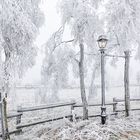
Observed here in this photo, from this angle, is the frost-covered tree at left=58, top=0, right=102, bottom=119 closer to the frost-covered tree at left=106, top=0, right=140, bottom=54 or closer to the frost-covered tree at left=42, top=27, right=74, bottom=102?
the frost-covered tree at left=106, top=0, right=140, bottom=54

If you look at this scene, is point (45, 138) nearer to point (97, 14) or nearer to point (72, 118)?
point (72, 118)

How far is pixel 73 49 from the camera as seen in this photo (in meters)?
14.2

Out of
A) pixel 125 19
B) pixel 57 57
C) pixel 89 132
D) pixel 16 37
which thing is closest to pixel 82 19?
pixel 125 19

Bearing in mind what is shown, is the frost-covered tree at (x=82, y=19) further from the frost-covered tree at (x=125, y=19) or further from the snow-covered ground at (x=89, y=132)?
the snow-covered ground at (x=89, y=132)

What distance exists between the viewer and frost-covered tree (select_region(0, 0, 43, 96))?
788cm

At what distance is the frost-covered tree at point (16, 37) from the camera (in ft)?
25.9

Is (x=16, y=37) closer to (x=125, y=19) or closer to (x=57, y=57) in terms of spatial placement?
(x=125, y=19)

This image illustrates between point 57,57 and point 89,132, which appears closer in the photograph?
point 89,132

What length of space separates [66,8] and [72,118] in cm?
440

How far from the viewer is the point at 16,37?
8.41m

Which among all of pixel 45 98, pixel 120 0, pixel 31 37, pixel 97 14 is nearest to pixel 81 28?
pixel 97 14

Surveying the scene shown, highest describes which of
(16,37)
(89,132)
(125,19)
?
(125,19)

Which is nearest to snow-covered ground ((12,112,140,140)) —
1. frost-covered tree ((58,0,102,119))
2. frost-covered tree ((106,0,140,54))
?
frost-covered tree ((58,0,102,119))

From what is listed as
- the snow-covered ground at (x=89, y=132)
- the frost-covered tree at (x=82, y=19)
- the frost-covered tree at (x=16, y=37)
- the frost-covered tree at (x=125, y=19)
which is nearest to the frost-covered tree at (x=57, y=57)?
the frost-covered tree at (x=82, y=19)
